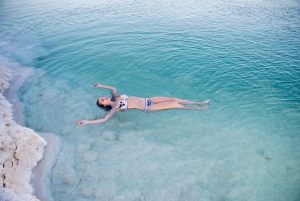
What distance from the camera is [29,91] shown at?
322 inches

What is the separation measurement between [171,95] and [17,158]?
5608 mm

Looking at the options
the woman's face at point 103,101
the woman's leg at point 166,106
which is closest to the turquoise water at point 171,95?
the woman's leg at point 166,106

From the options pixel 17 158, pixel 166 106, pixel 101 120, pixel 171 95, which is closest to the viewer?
pixel 17 158

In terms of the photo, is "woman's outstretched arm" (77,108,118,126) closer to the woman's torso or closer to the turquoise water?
the turquoise water

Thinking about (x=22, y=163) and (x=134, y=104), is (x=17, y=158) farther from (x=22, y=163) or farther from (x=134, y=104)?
(x=134, y=104)

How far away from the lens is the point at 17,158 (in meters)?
4.64

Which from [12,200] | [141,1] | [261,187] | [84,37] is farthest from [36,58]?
[141,1]

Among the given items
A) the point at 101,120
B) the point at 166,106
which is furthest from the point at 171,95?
the point at 101,120

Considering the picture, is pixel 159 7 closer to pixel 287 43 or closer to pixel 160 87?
pixel 287 43

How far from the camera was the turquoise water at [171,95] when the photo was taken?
15.2 feet

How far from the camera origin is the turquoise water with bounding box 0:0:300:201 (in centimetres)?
462

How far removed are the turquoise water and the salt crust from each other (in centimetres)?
62

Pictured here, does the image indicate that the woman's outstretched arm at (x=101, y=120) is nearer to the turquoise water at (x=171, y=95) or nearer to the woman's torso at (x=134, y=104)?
the turquoise water at (x=171, y=95)

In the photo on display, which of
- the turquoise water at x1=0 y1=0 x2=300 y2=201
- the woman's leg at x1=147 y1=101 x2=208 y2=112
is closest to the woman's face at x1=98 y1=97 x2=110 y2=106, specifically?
the turquoise water at x1=0 y1=0 x2=300 y2=201
